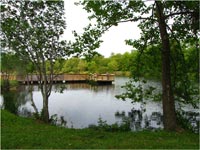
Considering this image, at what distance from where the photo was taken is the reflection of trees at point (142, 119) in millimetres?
18152

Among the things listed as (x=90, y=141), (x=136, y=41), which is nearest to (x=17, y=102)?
(x=136, y=41)

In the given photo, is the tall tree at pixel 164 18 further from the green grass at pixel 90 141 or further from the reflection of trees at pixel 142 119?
the reflection of trees at pixel 142 119

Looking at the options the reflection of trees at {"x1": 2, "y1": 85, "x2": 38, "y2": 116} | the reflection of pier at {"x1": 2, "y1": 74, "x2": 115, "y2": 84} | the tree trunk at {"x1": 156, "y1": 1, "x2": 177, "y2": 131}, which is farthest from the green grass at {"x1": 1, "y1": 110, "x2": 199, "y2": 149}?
the reflection of pier at {"x1": 2, "y1": 74, "x2": 115, "y2": 84}

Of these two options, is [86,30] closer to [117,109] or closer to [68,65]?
[68,65]

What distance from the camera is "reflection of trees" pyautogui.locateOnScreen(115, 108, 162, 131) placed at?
18.2m

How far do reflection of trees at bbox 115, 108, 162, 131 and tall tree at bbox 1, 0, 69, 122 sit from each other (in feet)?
17.3

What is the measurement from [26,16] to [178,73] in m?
8.99

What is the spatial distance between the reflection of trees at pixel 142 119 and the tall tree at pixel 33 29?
5.28 meters

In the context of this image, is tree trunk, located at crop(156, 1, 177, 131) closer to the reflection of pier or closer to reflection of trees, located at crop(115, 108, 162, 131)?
reflection of trees, located at crop(115, 108, 162, 131)

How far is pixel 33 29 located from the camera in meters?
17.9

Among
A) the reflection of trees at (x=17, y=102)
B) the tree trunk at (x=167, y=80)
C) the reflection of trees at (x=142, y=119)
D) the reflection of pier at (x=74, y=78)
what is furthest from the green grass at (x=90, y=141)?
the reflection of pier at (x=74, y=78)

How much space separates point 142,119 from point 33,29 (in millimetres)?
8618

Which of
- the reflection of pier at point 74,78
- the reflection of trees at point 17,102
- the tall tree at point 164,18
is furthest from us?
the reflection of pier at point 74,78

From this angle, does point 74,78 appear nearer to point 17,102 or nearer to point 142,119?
point 17,102
